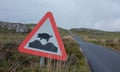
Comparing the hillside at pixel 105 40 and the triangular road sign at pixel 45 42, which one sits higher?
the triangular road sign at pixel 45 42

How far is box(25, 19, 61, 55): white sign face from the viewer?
8156mm

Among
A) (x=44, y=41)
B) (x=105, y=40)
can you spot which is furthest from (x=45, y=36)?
(x=105, y=40)

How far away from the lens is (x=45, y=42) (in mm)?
8125

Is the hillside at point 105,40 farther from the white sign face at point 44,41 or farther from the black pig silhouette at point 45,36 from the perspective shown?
the black pig silhouette at point 45,36

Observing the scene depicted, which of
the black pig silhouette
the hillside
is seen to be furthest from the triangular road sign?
the hillside

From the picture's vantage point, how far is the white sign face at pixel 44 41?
8156 millimetres

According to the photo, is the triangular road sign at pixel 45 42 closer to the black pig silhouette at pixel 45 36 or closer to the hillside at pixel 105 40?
the black pig silhouette at pixel 45 36

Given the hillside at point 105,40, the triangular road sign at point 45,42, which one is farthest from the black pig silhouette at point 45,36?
the hillside at point 105,40

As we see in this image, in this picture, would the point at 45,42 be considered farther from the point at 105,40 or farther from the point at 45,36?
the point at 105,40

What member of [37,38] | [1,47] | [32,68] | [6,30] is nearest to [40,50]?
[37,38]

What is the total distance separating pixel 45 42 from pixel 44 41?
0.03 meters

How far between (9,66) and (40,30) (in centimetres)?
158

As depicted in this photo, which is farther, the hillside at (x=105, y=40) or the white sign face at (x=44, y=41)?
the hillside at (x=105, y=40)

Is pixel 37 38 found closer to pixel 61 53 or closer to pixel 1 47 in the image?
pixel 61 53
